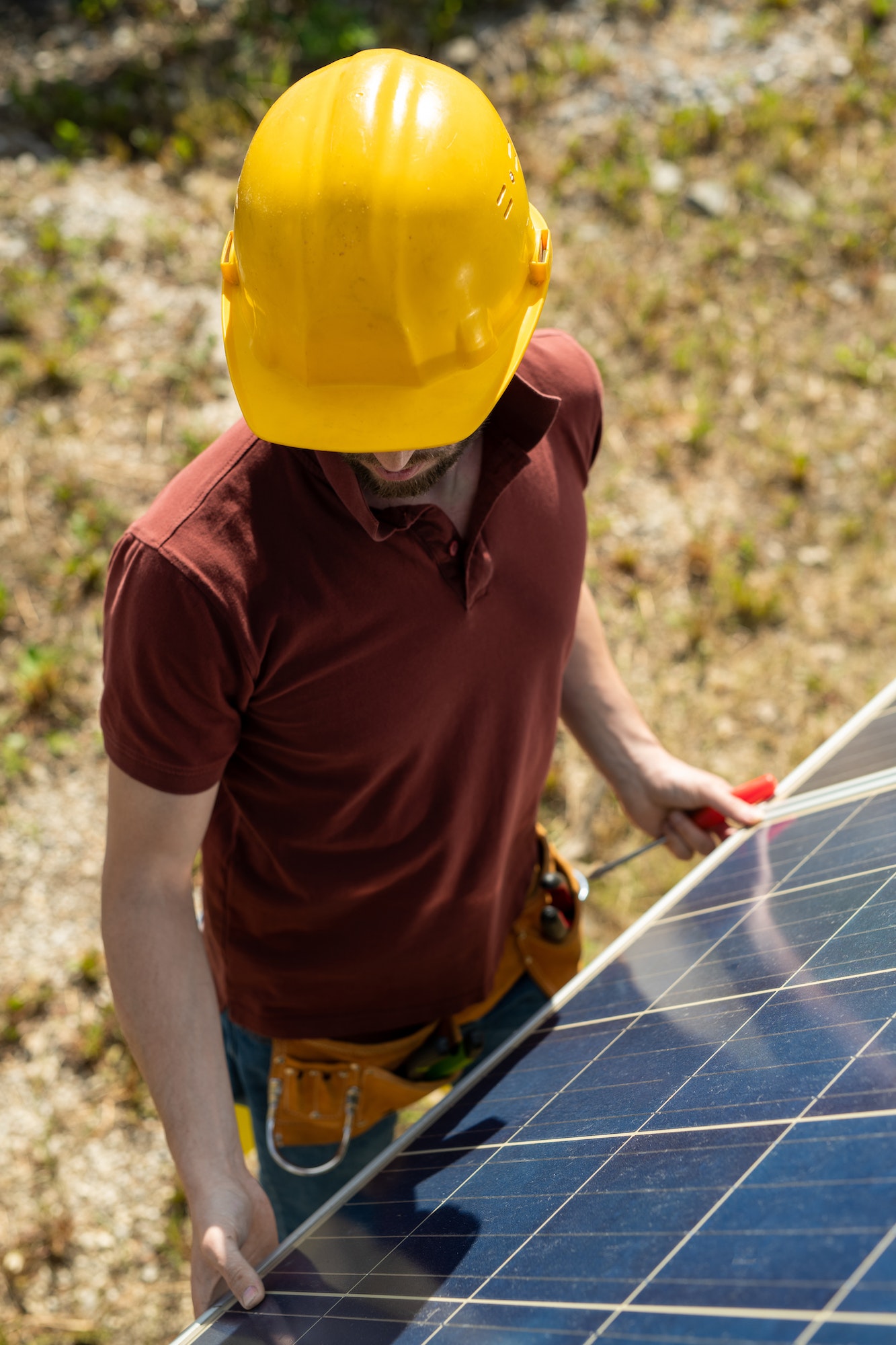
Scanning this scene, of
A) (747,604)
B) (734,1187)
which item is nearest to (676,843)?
(734,1187)

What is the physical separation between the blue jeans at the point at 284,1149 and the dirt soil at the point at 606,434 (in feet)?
4.14

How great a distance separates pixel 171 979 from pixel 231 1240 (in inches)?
18.3

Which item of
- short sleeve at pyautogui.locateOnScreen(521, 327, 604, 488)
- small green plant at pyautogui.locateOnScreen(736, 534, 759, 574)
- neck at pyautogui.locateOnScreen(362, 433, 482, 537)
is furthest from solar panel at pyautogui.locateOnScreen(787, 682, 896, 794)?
small green plant at pyautogui.locateOnScreen(736, 534, 759, 574)

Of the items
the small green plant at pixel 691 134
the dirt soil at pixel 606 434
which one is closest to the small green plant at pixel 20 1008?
the dirt soil at pixel 606 434

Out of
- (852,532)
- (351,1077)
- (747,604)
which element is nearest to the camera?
(351,1077)

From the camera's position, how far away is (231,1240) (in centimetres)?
169

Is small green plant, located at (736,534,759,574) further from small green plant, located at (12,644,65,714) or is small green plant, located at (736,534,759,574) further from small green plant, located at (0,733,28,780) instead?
small green plant, located at (0,733,28,780)

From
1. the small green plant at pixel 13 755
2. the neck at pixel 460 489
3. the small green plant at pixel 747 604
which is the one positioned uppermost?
the neck at pixel 460 489

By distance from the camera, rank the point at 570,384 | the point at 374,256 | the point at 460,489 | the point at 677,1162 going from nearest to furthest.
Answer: the point at 677,1162
the point at 374,256
the point at 460,489
the point at 570,384

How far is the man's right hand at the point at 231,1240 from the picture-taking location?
162 cm

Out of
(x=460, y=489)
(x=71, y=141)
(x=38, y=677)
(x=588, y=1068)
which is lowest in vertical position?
(x=38, y=677)

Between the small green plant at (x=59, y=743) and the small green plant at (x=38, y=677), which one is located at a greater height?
the small green plant at (x=38, y=677)

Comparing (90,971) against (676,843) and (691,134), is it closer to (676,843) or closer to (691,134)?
(676,843)

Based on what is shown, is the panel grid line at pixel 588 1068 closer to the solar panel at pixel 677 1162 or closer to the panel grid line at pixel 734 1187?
the solar panel at pixel 677 1162
